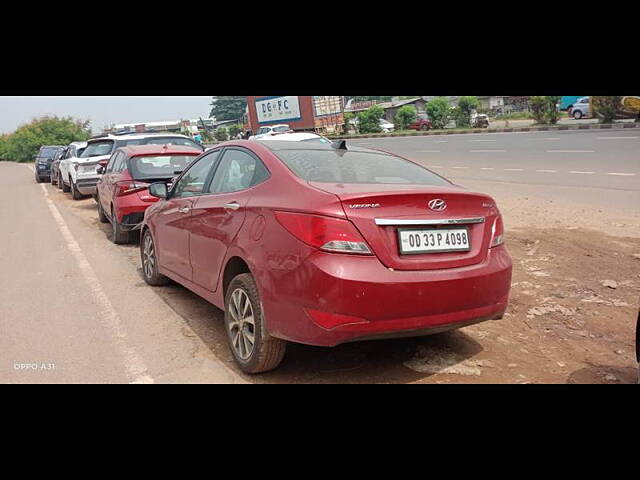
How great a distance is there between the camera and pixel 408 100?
7288cm

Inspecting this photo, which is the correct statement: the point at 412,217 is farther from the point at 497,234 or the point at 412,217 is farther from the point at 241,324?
the point at 241,324

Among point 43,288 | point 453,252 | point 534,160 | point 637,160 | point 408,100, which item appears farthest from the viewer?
point 408,100

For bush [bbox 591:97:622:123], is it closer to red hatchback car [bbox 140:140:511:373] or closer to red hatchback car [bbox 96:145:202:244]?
red hatchback car [bbox 96:145:202:244]

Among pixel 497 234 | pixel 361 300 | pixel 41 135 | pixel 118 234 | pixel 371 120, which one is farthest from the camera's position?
pixel 41 135

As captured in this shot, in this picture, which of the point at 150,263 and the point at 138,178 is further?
the point at 138,178

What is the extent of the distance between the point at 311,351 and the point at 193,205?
1637mm

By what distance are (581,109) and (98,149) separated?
30.0 meters

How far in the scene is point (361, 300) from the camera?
3.34m

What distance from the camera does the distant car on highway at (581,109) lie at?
3508cm

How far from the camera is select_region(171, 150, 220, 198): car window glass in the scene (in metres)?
5.13

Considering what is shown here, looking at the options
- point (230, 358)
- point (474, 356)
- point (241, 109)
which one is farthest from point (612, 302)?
point (241, 109)

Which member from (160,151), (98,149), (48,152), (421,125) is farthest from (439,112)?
(160,151)

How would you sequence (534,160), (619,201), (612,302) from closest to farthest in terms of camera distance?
(612,302) < (619,201) < (534,160)

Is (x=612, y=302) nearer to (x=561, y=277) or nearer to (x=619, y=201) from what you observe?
(x=561, y=277)
